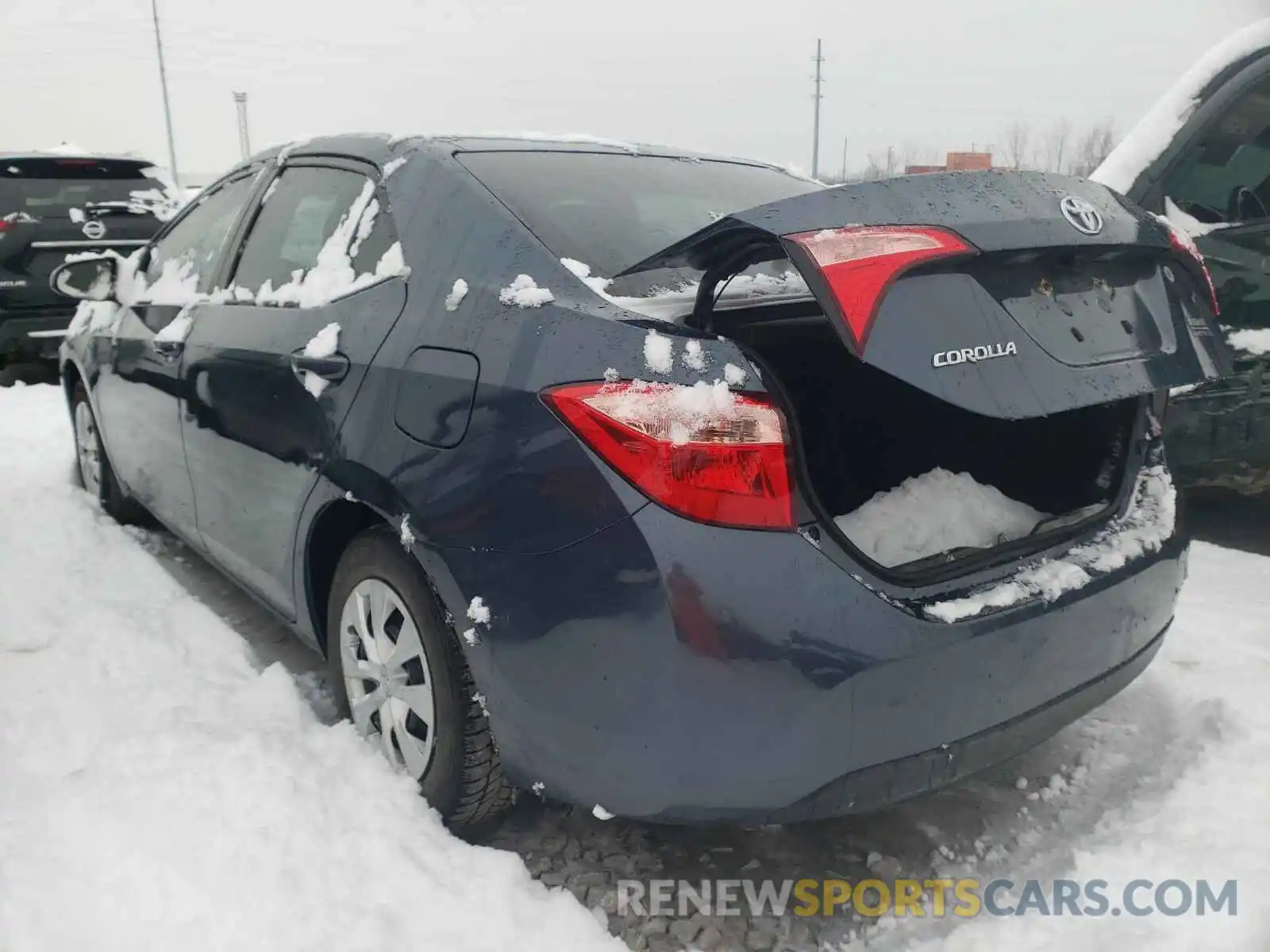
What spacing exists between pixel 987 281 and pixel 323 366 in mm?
1479

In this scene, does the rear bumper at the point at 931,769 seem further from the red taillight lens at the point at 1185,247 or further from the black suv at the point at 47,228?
the black suv at the point at 47,228

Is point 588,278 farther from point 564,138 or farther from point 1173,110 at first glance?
point 1173,110

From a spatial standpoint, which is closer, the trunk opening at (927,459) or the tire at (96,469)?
the trunk opening at (927,459)

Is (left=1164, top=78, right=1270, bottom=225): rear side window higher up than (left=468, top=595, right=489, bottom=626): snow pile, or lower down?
higher up

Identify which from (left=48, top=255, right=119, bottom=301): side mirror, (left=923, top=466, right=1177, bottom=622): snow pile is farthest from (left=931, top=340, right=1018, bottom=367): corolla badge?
(left=48, top=255, right=119, bottom=301): side mirror

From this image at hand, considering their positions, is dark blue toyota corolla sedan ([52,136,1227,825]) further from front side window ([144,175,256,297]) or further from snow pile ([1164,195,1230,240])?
snow pile ([1164,195,1230,240])

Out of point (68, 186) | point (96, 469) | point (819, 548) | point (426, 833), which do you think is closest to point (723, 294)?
point (819, 548)

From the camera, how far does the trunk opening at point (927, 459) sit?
2.00 metres

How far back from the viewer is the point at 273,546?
2.60 m

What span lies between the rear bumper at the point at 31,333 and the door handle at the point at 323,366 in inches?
245

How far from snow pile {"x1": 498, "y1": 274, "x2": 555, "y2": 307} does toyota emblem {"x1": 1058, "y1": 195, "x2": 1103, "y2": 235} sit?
3.22 feet

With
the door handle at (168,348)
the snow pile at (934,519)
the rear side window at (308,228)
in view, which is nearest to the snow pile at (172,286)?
the door handle at (168,348)

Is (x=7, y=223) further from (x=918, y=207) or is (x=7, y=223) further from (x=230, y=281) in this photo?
(x=918, y=207)

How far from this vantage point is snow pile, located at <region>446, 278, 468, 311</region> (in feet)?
6.41
